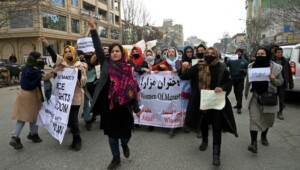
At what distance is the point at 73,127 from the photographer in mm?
5156

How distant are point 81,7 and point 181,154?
4789 cm

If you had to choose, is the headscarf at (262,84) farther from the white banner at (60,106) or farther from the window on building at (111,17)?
the window on building at (111,17)

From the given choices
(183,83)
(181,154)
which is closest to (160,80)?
(183,83)

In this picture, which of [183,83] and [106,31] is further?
[106,31]

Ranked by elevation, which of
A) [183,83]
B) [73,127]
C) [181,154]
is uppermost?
[183,83]

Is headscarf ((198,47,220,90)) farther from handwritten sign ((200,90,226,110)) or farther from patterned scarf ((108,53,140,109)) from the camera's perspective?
patterned scarf ((108,53,140,109))

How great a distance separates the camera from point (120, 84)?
12.8 ft

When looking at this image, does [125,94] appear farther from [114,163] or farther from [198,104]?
[198,104]

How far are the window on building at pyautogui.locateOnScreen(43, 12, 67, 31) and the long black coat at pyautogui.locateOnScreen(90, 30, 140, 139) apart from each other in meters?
36.0

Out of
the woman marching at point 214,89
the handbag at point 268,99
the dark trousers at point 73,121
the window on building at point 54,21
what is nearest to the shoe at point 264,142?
the handbag at point 268,99

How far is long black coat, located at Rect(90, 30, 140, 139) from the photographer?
400cm

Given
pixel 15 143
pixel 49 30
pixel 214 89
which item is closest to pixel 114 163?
pixel 214 89

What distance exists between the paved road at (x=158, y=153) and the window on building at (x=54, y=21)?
34157mm

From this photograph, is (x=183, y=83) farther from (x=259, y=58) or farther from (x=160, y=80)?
(x=259, y=58)
